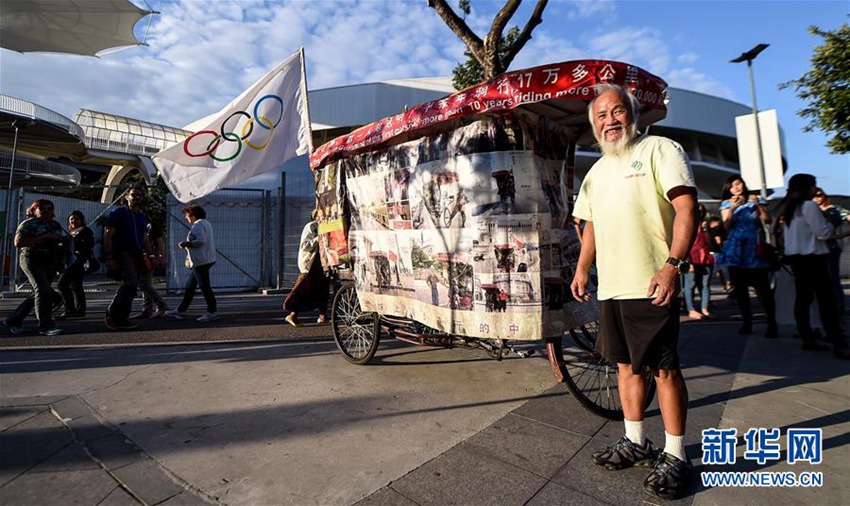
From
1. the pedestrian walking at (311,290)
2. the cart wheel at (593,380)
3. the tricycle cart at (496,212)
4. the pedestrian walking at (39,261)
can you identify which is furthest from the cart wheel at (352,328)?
the pedestrian walking at (39,261)

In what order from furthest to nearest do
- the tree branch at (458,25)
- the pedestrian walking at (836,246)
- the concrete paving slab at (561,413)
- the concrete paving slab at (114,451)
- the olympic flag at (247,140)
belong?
the tree branch at (458,25), the olympic flag at (247,140), the pedestrian walking at (836,246), the concrete paving slab at (561,413), the concrete paving slab at (114,451)

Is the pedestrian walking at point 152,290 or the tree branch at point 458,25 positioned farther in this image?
the pedestrian walking at point 152,290

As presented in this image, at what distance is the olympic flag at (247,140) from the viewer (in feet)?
16.6

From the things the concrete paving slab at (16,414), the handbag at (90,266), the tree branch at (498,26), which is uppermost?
the tree branch at (498,26)

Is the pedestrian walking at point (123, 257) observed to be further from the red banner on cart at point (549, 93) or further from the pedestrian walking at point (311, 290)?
the red banner on cart at point (549, 93)

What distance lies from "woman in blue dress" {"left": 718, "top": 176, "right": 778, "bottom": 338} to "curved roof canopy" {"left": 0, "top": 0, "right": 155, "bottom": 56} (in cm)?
925

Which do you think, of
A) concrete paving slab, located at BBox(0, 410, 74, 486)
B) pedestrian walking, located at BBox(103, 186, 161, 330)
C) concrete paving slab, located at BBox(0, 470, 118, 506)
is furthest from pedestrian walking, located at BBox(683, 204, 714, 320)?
pedestrian walking, located at BBox(103, 186, 161, 330)

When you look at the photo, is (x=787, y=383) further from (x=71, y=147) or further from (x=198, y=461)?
(x=71, y=147)

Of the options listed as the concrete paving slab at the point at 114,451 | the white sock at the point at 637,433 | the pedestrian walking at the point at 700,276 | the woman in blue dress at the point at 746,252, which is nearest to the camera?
the white sock at the point at 637,433

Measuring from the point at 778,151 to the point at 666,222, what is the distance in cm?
721

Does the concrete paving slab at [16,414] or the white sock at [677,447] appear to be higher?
the concrete paving slab at [16,414]

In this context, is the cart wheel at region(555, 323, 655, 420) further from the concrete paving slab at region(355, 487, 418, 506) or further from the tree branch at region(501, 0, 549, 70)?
the tree branch at region(501, 0, 549, 70)

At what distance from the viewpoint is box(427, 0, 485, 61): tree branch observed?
5.91 metres

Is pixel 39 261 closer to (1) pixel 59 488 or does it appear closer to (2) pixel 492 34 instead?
(1) pixel 59 488
